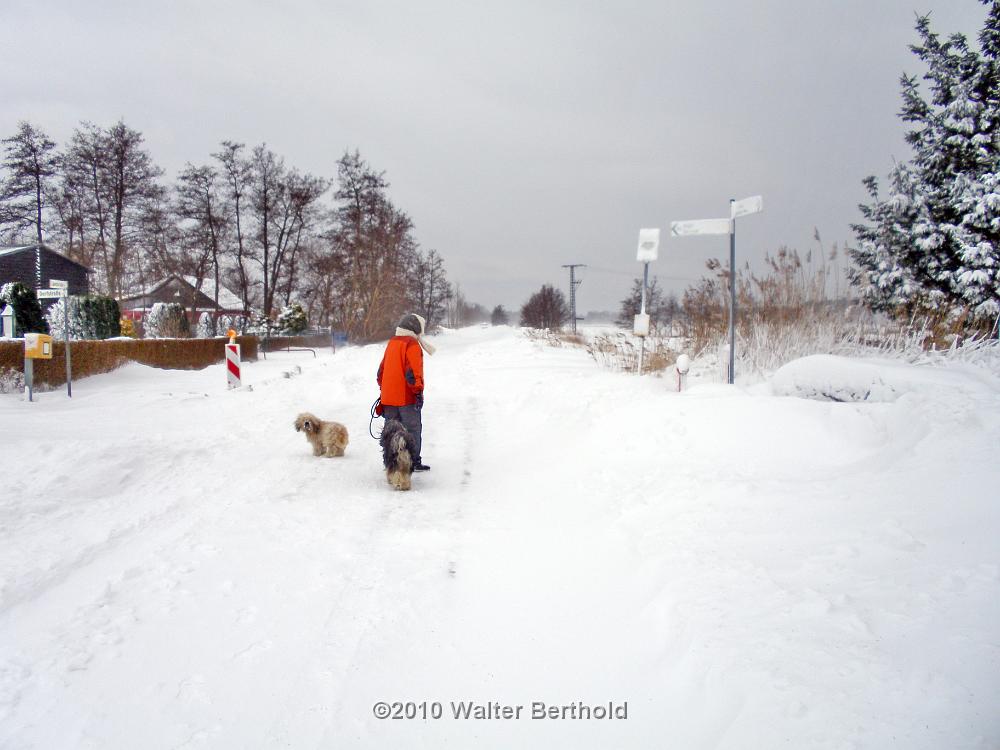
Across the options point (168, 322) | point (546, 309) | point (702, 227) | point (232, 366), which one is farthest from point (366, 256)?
point (546, 309)

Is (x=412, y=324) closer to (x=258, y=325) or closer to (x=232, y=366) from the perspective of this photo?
(x=232, y=366)

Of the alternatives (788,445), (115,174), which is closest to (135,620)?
(788,445)

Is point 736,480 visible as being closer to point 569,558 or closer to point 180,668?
point 569,558

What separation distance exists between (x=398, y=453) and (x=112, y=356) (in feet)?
43.7

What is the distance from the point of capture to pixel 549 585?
162 inches

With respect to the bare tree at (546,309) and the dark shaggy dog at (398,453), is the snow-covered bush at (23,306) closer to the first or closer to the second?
the dark shaggy dog at (398,453)

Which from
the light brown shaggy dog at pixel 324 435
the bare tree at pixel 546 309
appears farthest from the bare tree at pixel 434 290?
the light brown shaggy dog at pixel 324 435

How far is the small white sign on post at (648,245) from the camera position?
10.4m

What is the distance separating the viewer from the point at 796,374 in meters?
7.20

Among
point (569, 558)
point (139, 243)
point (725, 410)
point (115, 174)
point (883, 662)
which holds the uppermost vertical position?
point (115, 174)

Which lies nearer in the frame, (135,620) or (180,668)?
(180,668)

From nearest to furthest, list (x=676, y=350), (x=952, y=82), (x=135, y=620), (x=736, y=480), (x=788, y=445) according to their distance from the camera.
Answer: (x=135, y=620)
(x=736, y=480)
(x=788, y=445)
(x=676, y=350)
(x=952, y=82)

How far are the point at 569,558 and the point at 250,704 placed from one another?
99.0 inches

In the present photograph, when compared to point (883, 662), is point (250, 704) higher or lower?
lower
